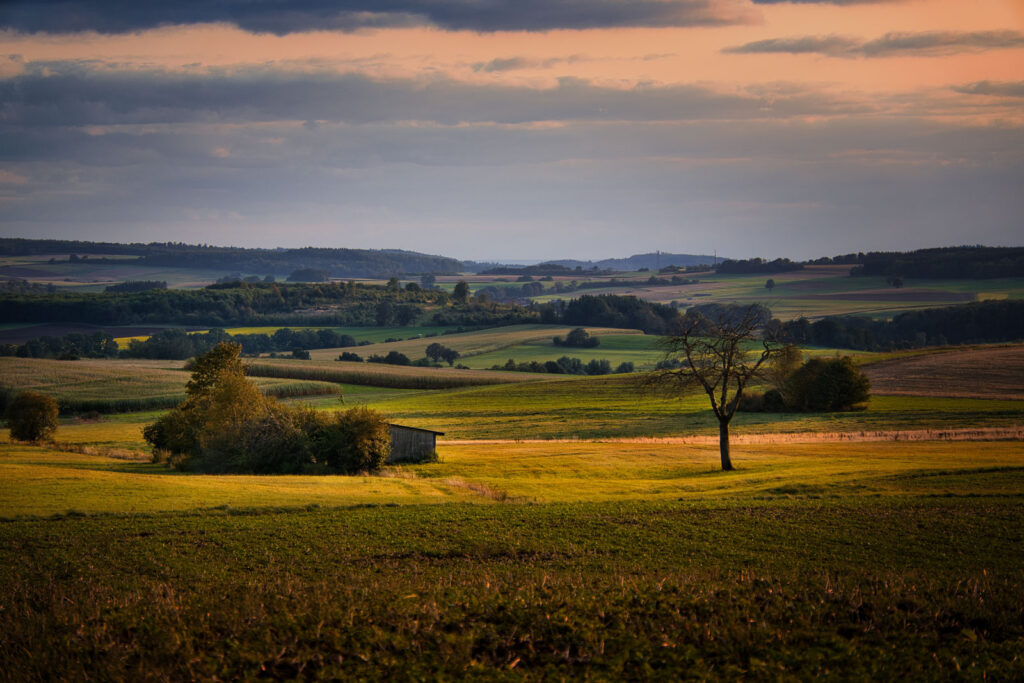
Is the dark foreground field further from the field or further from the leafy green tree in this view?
the leafy green tree

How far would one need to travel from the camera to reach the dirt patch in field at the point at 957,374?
69.2 m

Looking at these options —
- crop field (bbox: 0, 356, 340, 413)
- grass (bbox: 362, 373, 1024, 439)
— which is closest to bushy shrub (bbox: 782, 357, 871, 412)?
grass (bbox: 362, 373, 1024, 439)

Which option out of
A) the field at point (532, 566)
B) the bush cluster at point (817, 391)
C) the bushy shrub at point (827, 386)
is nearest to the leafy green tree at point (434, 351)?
the bush cluster at point (817, 391)

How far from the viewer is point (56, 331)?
439 feet

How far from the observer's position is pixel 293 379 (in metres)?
98.7

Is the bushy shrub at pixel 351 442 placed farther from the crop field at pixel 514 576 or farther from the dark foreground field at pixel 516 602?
the dark foreground field at pixel 516 602

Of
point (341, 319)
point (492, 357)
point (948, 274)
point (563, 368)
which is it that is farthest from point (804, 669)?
point (948, 274)

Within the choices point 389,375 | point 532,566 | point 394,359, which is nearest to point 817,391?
point 389,375

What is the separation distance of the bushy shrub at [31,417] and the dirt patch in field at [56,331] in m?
80.2

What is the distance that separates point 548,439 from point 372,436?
18.6 metres

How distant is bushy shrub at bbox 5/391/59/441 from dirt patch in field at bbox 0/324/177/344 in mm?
80208

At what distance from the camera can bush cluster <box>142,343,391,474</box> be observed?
40.9 meters

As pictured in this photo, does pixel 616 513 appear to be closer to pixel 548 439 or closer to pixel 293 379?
pixel 548 439

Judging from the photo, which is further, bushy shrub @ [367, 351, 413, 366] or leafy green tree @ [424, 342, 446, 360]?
leafy green tree @ [424, 342, 446, 360]
